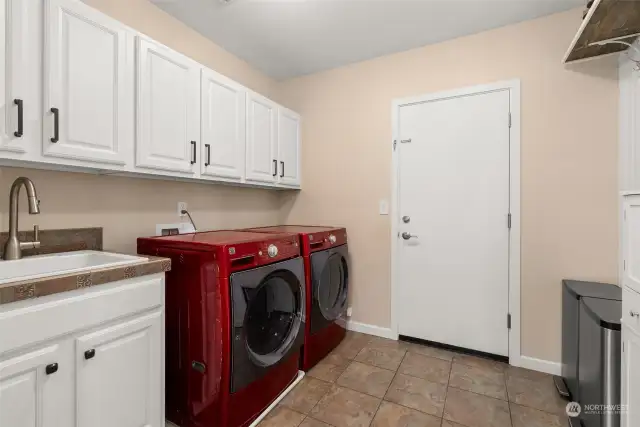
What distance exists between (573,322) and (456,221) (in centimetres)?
95

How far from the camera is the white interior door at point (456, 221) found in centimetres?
225

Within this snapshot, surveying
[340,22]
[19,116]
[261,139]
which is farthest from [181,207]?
[340,22]

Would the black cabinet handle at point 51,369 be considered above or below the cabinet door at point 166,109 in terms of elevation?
below

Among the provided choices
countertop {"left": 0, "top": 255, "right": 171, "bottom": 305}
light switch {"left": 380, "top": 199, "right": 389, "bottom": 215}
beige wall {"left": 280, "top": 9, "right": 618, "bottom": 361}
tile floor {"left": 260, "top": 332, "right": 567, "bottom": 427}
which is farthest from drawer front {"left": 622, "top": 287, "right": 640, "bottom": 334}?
countertop {"left": 0, "top": 255, "right": 171, "bottom": 305}

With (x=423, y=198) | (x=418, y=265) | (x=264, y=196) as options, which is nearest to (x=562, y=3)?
(x=423, y=198)

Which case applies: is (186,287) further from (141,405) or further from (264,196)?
(264,196)

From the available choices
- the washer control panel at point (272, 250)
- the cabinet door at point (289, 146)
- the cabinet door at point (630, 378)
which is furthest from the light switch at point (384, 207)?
the cabinet door at point (630, 378)

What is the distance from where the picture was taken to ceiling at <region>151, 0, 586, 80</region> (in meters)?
1.99

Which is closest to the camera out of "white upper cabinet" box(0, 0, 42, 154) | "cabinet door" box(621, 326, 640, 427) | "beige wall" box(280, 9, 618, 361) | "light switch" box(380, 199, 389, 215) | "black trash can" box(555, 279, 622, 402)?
"cabinet door" box(621, 326, 640, 427)

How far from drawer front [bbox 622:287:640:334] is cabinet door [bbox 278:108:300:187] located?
2282 millimetres

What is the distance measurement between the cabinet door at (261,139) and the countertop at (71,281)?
3.95 ft

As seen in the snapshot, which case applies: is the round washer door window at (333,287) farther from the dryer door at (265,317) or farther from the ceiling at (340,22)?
the ceiling at (340,22)

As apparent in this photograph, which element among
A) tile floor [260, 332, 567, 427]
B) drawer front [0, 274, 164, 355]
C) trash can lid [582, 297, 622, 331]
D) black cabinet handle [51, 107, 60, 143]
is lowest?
tile floor [260, 332, 567, 427]

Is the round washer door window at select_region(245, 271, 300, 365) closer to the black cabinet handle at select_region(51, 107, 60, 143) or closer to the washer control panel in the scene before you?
the washer control panel
